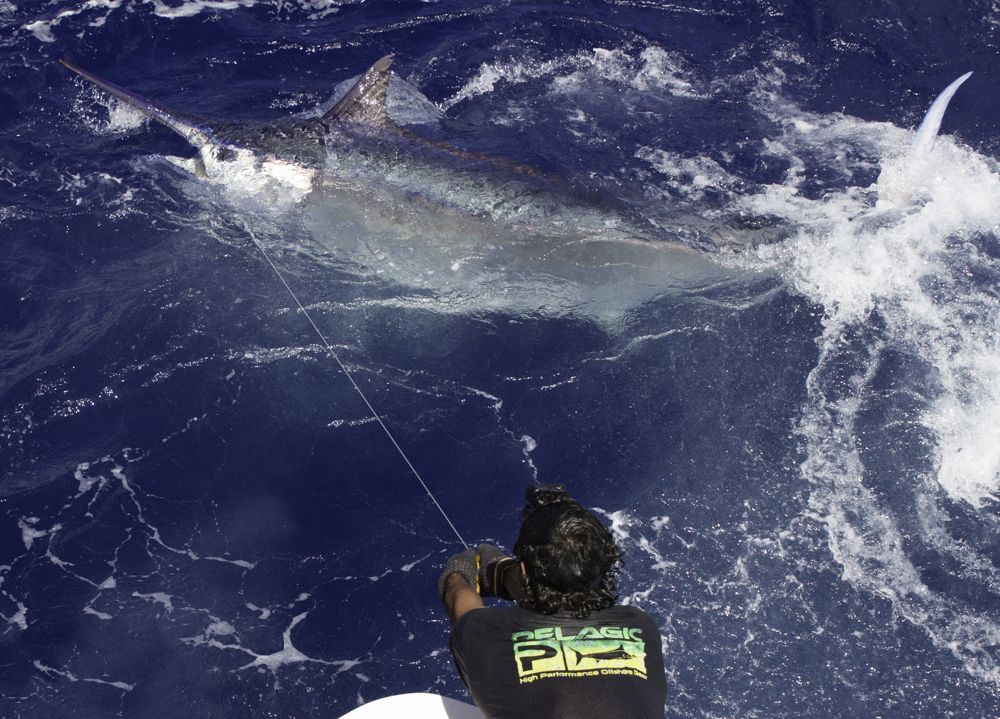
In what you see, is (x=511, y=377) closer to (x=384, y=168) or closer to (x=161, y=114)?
(x=384, y=168)

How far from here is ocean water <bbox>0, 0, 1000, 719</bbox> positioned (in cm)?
604

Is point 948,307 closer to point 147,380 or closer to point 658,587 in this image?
point 658,587

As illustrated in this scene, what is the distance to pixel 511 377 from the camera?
7.92 m

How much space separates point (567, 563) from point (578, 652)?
286 millimetres

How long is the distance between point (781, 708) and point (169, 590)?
436 centimetres

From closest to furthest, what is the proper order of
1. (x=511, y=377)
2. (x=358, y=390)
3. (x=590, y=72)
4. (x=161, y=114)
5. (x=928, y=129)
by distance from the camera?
(x=358, y=390) < (x=511, y=377) < (x=928, y=129) < (x=161, y=114) < (x=590, y=72)

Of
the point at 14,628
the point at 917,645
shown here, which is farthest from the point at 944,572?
the point at 14,628

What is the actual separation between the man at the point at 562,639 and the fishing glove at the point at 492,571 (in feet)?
0.56

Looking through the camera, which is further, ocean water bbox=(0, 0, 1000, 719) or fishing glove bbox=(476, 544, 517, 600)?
ocean water bbox=(0, 0, 1000, 719)

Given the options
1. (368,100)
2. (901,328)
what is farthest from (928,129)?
(368,100)

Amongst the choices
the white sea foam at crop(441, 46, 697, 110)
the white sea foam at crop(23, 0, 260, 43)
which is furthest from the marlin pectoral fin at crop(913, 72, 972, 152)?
the white sea foam at crop(23, 0, 260, 43)

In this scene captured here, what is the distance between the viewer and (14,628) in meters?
6.15

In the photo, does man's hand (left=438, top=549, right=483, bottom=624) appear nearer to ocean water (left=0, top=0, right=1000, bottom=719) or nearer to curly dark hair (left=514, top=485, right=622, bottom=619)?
curly dark hair (left=514, top=485, right=622, bottom=619)

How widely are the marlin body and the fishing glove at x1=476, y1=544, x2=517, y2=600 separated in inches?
229
